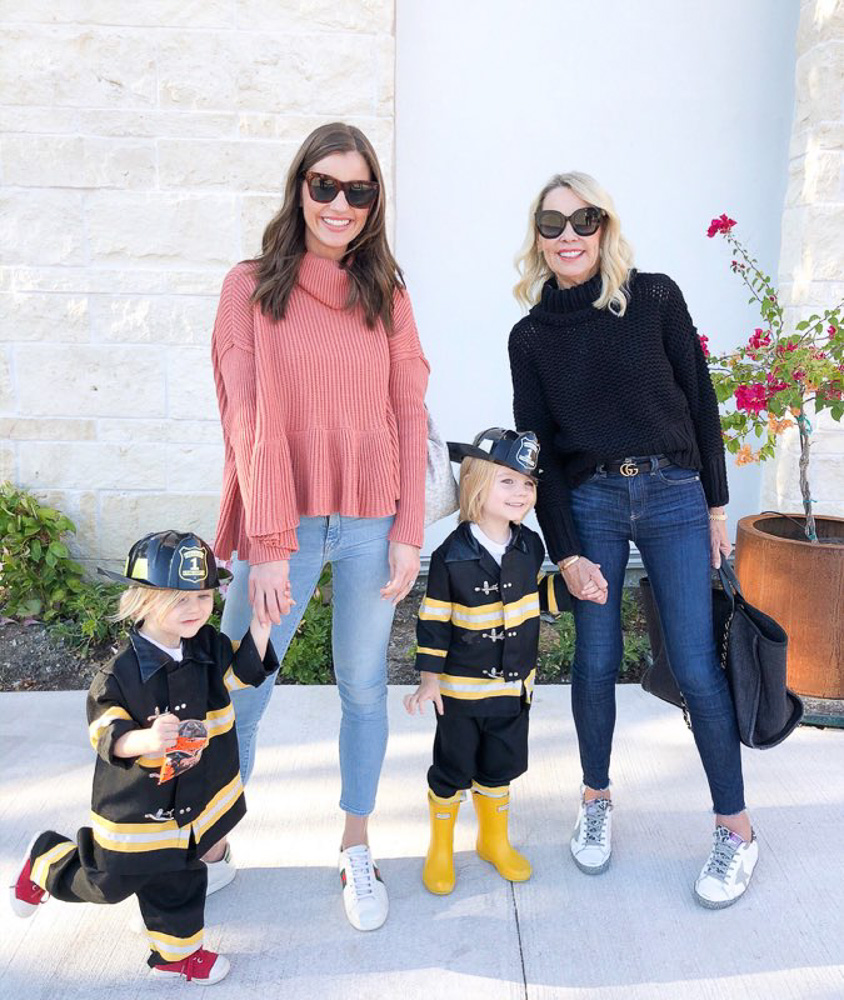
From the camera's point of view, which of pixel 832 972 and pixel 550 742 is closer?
pixel 832 972

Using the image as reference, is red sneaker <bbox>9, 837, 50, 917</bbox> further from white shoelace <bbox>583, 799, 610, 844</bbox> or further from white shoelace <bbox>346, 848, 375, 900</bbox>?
white shoelace <bbox>583, 799, 610, 844</bbox>

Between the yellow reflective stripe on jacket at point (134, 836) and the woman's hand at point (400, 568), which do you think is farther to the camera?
the woman's hand at point (400, 568)

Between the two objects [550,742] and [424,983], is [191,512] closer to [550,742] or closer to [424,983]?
[550,742]

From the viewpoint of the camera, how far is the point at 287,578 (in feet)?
6.89

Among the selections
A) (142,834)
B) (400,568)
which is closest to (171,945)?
(142,834)

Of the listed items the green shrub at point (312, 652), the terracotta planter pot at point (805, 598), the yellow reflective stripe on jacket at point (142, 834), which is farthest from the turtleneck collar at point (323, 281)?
the terracotta planter pot at point (805, 598)

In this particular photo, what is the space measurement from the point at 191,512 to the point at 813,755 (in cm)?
285

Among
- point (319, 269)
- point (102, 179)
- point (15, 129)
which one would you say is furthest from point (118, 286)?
point (319, 269)

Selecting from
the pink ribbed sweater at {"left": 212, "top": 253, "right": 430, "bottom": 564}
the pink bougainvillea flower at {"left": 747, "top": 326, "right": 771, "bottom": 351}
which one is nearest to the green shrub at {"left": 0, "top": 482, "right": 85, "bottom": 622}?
the pink ribbed sweater at {"left": 212, "top": 253, "right": 430, "bottom": 564}

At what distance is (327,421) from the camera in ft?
7.02

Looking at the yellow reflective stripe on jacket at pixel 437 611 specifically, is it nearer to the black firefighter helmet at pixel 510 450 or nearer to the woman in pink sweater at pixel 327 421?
the woman in pink sweater at pixel 327 421

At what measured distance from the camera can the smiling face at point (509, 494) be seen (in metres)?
2.34

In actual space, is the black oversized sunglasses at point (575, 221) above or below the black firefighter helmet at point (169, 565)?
above

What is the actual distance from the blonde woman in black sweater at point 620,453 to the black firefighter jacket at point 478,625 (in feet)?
0.52
